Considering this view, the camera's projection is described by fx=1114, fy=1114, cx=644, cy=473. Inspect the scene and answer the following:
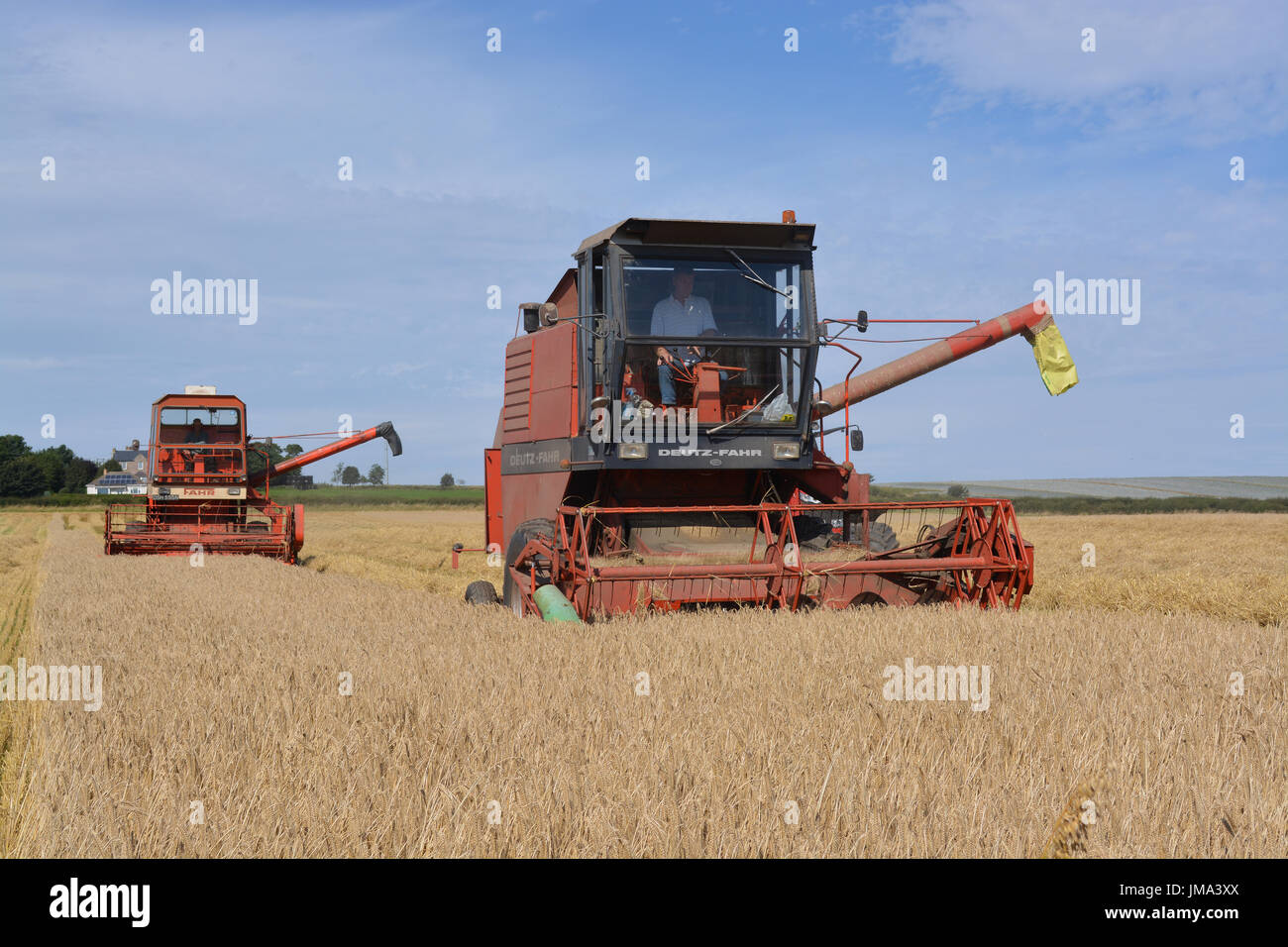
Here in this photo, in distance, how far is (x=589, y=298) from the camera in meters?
8.24

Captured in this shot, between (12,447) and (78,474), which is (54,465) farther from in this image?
(12,447)

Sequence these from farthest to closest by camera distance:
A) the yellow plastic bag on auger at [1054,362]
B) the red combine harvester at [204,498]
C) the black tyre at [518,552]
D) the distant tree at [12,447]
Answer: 1. the distant tree at [12,447]
2. the red combine harvester at [204,498]
3. the yellow plastic bag on auger at [1054,362]
4. the black tyre at [518,552]

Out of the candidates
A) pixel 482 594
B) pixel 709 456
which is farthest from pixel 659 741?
pixel 482 594

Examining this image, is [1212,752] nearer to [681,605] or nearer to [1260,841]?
[1260,841]

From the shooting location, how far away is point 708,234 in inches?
315

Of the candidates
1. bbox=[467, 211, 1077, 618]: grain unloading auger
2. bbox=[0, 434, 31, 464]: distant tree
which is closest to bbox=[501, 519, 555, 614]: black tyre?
bbox=[467, 211, 1077, 618]: grain unloading auger

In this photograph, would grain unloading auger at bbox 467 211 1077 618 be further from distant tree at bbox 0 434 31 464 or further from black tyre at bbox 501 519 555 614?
distant tree at bbox 0 434 31 464

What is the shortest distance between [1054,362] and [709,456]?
422cm

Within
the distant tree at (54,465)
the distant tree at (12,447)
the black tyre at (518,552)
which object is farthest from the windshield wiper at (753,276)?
the distant tree at (12,447)

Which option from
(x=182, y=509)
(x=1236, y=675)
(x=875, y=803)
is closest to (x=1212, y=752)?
(x=875, y=803)

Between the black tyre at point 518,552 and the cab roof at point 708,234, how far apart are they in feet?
6.88

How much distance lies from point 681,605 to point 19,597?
9.02 meters

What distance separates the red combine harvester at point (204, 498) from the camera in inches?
691

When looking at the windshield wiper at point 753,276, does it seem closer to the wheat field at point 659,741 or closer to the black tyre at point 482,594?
the wheat field at point 659,741
